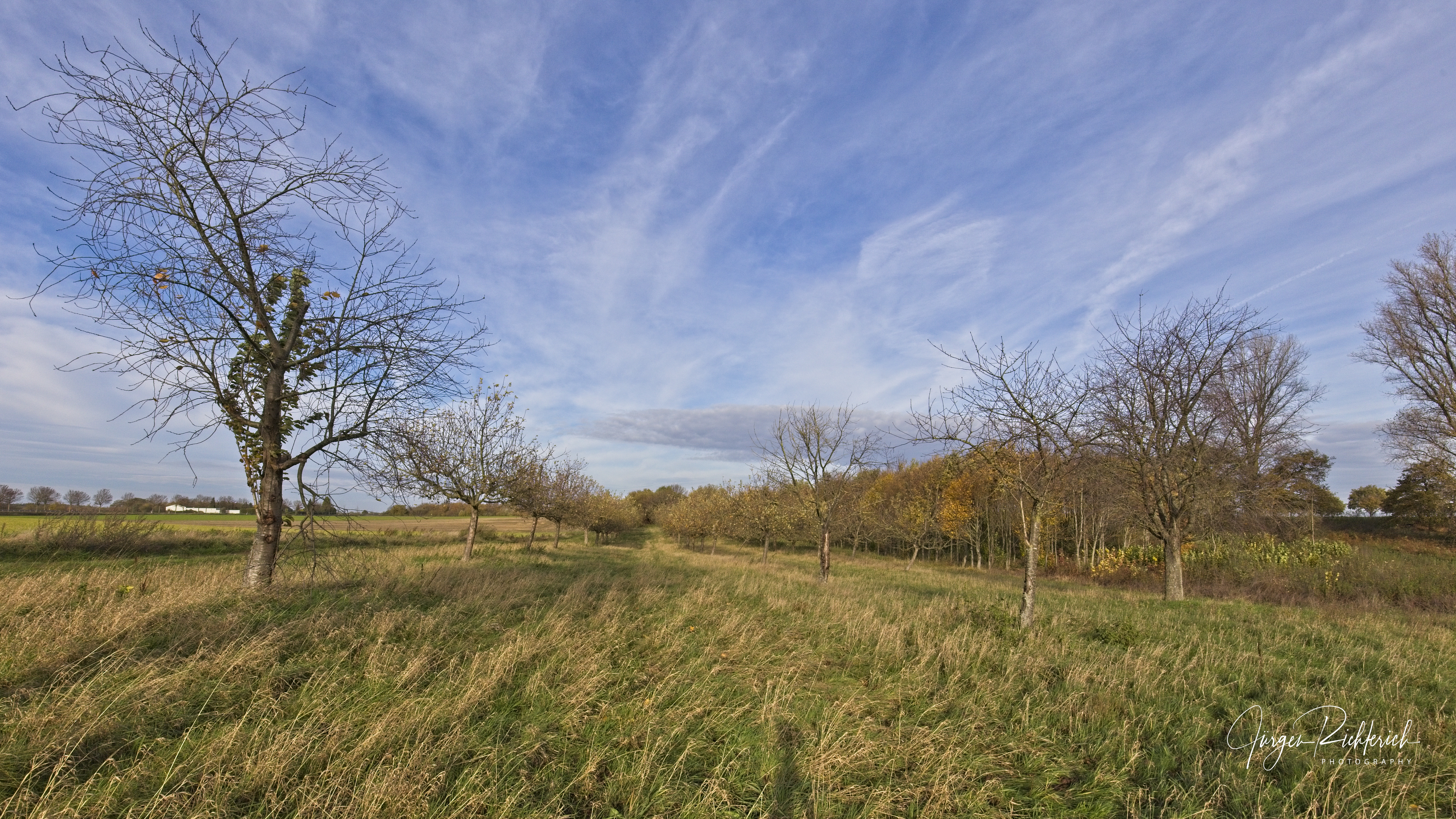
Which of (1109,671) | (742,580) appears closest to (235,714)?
(1109,671)

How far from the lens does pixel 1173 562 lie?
15.9 m

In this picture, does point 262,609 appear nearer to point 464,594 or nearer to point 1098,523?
point 464,594

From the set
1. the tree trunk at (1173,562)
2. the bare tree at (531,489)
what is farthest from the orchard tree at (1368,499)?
the bare tree at (531,489)

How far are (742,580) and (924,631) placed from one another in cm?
596

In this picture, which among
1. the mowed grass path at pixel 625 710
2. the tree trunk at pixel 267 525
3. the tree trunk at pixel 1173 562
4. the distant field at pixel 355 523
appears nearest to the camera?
the mowed grass path at pixel 625 710

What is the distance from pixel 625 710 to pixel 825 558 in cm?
1282

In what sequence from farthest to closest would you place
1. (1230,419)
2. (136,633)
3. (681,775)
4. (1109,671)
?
1. (1230,419)
2. (1109,671)
3. (136,633)
4. (681,775)

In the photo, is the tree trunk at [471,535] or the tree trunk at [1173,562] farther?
the tree trunk at [471,535]

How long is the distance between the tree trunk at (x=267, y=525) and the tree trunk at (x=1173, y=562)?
20.3 metres

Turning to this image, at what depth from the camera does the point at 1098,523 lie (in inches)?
1236

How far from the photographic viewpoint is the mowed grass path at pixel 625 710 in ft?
11.0

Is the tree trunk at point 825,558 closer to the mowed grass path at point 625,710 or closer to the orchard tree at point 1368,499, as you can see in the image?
the mowed grass path at point 625,710

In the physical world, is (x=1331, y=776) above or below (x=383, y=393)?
below

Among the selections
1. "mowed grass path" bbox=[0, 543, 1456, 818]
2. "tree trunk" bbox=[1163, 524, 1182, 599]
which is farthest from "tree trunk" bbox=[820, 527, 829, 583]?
"tree trunk" bbox=[1163, 524, 1182, 599]
